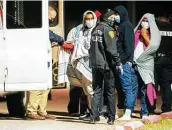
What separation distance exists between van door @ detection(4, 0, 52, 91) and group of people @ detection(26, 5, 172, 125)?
509mm

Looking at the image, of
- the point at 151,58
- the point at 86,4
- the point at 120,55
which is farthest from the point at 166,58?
the point at 86,4

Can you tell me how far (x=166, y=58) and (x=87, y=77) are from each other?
175cm

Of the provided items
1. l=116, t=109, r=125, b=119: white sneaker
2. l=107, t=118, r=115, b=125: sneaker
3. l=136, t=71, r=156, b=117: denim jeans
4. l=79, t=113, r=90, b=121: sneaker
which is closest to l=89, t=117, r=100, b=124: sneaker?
l=107, t=118, r=115, b=125: sneaker

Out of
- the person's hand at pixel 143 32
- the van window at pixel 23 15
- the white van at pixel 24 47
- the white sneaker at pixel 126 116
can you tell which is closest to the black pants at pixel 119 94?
the white sneaker at pixel 126 116

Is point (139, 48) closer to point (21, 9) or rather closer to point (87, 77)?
point (87, 77)

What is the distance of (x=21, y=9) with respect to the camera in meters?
9.74

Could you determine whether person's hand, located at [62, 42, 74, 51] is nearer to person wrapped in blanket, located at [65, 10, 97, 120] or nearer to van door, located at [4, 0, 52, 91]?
person wrapped in blanket, located at [65, 10, 97, 120]

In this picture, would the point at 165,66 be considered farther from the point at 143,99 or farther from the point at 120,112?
the point at 120,112

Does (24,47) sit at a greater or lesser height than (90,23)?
lesser

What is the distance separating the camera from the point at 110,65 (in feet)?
31.6

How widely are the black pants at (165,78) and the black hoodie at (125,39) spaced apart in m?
0.78

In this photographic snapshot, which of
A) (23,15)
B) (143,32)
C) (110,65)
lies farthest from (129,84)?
(23,15)

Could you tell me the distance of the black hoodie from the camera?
9.99 m

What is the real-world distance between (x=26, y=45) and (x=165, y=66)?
8.88 feet
